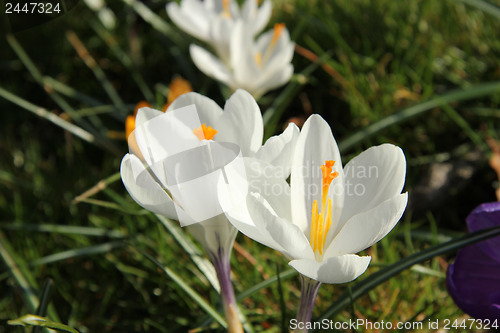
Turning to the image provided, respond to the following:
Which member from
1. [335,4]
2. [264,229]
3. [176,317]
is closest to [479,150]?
[335,4]

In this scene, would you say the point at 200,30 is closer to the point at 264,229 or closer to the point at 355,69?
the point at 355,69

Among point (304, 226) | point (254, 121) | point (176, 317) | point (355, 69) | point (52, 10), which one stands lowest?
point (176, 317)

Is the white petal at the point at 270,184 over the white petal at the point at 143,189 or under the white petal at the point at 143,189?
under

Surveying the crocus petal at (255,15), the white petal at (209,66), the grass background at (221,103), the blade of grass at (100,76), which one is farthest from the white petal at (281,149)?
the blade of grass at (100,76)

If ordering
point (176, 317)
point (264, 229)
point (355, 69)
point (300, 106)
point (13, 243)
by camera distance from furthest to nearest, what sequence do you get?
point (300, 106)
point (355, 69)
point (13, 243)
point (176, 317)
point (264, 229)

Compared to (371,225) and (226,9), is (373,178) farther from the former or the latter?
(226,9)

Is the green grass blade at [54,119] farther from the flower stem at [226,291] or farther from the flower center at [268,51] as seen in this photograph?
the flower stem at [226,291]

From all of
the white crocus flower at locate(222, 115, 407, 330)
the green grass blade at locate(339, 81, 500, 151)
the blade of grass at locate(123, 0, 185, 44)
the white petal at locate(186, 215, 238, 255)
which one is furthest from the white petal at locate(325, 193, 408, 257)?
the blade of grass at locate(123, 0, 185, 44)
